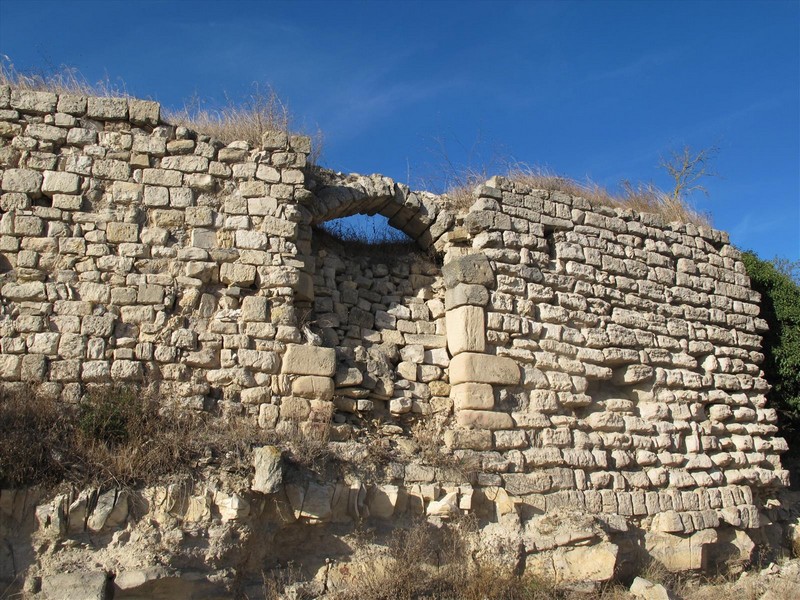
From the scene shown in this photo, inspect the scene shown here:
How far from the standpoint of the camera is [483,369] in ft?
23.5

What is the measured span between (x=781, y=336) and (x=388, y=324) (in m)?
5.52

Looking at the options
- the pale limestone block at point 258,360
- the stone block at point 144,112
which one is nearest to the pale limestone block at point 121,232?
the stone block at point 144,112

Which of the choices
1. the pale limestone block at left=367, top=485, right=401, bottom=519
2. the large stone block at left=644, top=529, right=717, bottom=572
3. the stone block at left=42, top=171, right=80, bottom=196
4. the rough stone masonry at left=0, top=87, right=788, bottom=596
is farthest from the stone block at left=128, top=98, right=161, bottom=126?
the large stone block at left=644, top=529, right=717, bottom=572

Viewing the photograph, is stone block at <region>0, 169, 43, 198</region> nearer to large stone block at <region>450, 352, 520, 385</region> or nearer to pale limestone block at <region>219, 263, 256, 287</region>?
pale limestone block at <region>219, 263, 256, 287</region>

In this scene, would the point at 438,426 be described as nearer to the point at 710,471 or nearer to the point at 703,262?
the point at 710,471

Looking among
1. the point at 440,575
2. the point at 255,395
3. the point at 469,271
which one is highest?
the point at 469,271

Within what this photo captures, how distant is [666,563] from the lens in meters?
7.16

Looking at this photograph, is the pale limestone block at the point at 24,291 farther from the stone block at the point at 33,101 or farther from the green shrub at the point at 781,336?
the green shrub at the point at 781,336

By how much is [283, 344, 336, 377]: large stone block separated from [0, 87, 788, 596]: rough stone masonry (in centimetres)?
2

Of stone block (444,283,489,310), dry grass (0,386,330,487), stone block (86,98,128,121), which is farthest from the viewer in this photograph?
stone block (444,283,489,310)

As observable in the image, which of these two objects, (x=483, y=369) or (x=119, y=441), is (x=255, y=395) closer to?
(x=119, y=441)

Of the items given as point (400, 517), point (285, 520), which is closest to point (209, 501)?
point (285, 520)

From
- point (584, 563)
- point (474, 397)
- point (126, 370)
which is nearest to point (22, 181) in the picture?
point (126, 370)

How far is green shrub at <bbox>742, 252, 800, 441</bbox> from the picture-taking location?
9.48m
